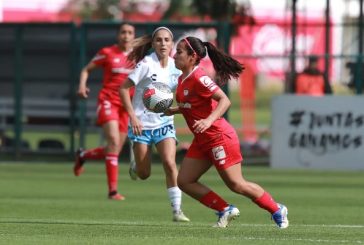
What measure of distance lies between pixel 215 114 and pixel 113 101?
5.87 meters

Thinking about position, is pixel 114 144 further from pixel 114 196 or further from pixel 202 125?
pixel 202 125

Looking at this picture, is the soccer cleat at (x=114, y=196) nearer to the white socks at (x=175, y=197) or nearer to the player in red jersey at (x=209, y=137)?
the white socks at (x=175, y=197)

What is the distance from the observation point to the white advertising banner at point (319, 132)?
25.6 m

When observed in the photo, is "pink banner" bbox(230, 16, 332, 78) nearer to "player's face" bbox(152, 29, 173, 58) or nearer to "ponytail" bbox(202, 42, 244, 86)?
"player's face" bbox(152, 29, 173, 58)

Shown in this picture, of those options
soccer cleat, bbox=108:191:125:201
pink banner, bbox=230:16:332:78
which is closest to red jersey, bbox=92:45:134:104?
soccer cleat, bbox=108:191:125:201

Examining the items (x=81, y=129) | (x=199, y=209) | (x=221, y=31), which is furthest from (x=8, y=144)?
(x=199, y=209)

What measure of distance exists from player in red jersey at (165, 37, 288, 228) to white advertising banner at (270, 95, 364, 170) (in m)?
12.3

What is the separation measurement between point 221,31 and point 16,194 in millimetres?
9383

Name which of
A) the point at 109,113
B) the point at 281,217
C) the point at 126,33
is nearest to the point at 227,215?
the point at 281,217

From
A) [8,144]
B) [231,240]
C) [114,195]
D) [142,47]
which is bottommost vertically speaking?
[8,144]

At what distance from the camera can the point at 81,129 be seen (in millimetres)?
28344

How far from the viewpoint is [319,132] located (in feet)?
84.3

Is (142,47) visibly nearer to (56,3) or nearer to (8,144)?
(8,144)

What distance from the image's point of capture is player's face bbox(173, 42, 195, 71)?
43.7 feet
